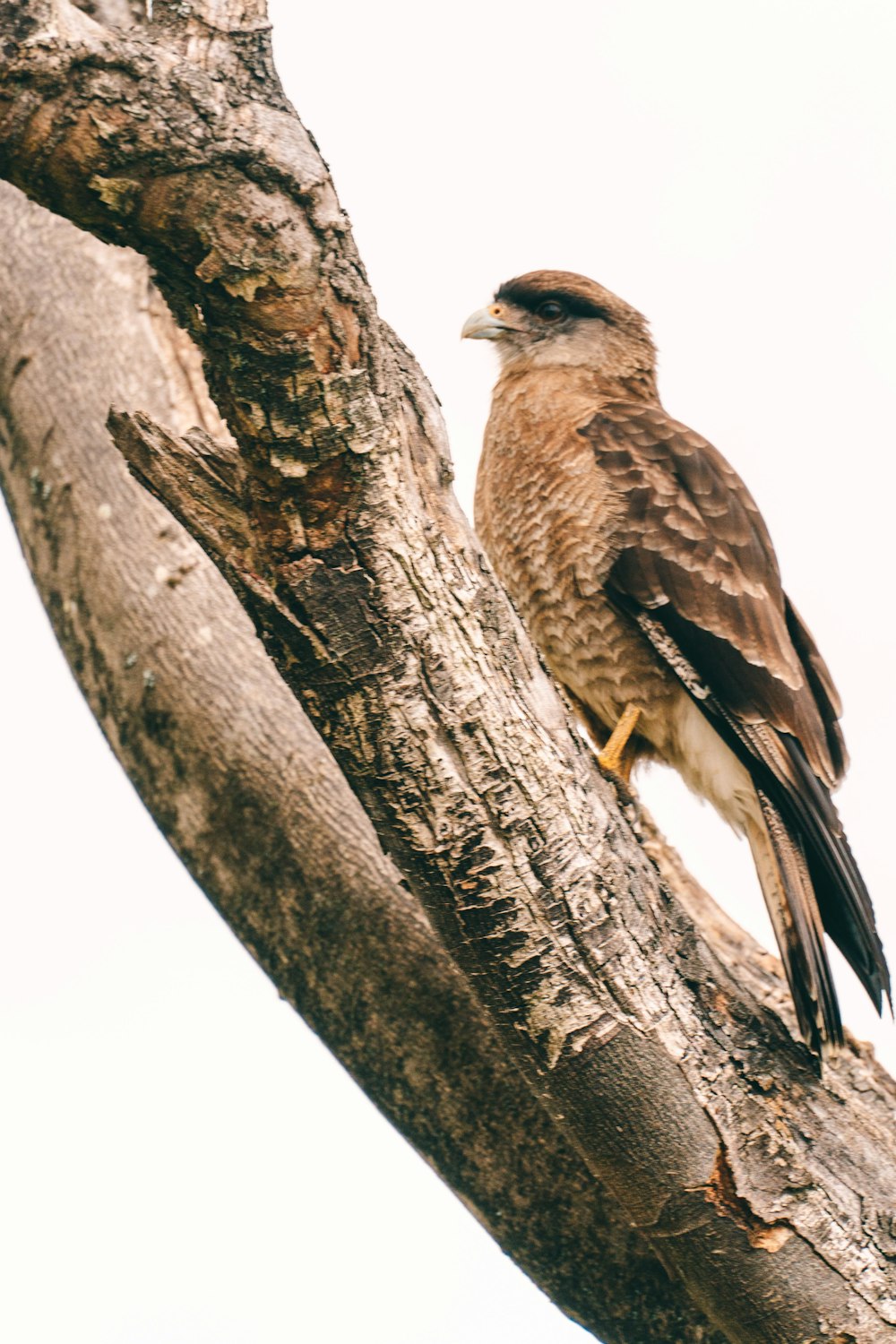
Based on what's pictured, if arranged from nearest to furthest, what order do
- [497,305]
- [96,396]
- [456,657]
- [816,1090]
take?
[456,657]
[816,1090]
[96,396]
[497,305]

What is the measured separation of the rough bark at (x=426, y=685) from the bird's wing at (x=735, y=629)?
0.61 metres

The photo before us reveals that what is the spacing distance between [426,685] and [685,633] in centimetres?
162

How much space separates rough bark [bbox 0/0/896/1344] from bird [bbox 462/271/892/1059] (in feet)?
1.84

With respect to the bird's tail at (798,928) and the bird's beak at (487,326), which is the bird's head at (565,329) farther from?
the bird's tail at (798,928)

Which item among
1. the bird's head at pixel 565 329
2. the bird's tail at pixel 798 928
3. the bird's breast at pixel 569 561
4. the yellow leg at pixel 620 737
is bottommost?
the bird's tail at pixel 798 928

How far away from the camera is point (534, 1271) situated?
358 cm

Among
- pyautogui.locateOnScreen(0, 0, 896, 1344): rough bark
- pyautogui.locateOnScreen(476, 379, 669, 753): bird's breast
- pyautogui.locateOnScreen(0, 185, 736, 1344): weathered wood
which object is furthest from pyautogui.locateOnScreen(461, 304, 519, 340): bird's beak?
pyautogui.locateOnScreen(0, 0, 896, 1344): rough bark

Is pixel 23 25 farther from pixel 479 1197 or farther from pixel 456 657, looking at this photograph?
pixel 479 1197

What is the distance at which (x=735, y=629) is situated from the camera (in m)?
4.11

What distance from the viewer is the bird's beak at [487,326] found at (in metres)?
5.57

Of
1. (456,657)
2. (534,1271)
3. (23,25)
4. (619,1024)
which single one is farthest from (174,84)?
(534,1271)

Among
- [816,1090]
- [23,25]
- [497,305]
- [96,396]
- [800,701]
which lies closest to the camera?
[23,25]

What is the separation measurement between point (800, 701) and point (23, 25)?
8.69ft

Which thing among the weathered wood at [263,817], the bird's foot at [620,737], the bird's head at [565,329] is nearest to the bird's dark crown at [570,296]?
the bird's head at [565,329]
